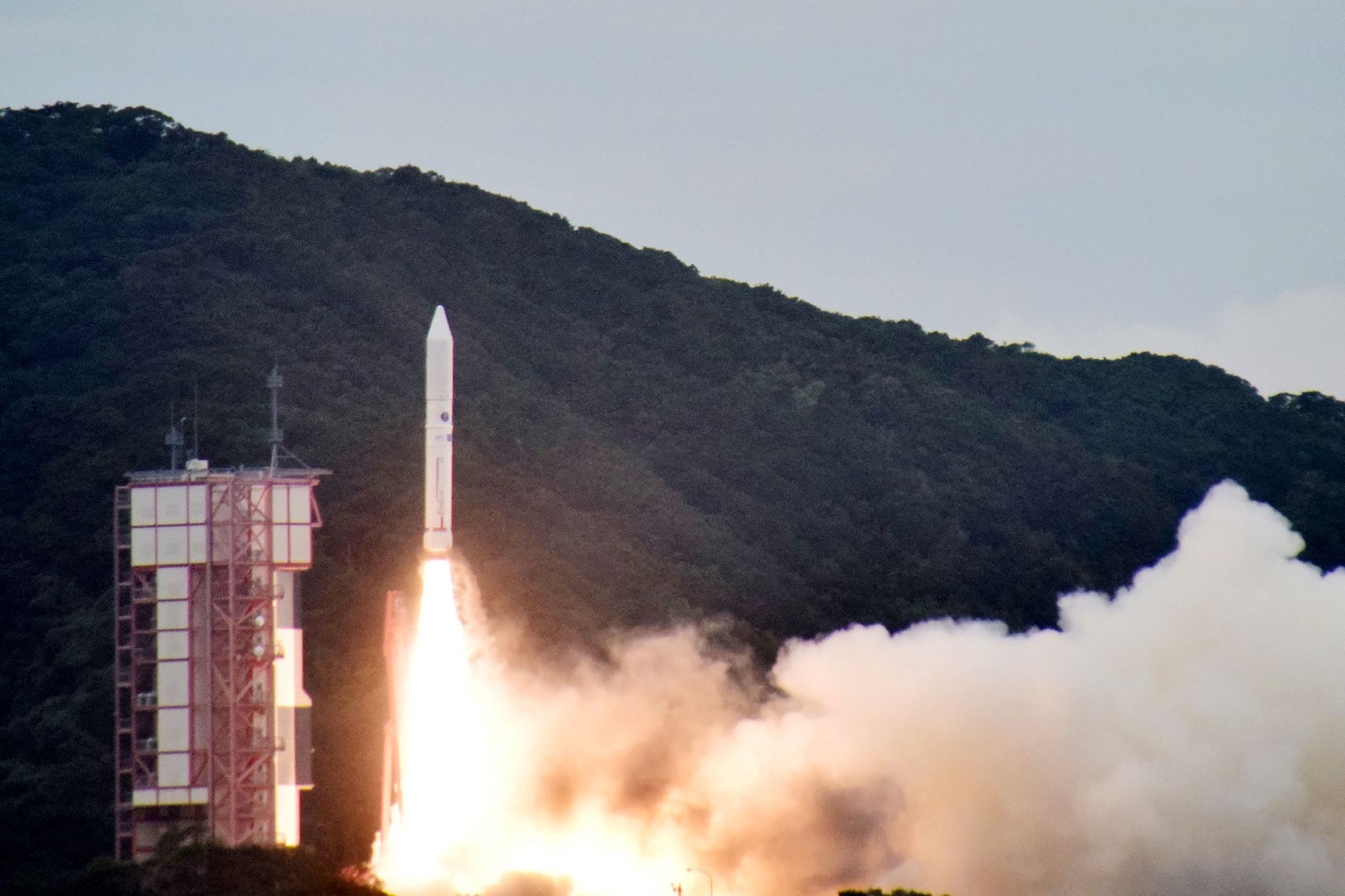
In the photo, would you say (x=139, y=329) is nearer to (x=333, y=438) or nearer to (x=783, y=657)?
(x=333, y=438)

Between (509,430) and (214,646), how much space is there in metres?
38.8

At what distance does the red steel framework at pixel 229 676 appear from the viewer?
6838 centimetres

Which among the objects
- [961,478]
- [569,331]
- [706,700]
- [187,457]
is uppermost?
[569,331]

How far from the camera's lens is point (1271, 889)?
2800 inches

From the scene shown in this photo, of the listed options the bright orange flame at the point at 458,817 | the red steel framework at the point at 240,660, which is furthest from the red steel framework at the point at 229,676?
the bright orange flame at the point at 458,817

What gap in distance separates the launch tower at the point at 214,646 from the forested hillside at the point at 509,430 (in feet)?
22.0

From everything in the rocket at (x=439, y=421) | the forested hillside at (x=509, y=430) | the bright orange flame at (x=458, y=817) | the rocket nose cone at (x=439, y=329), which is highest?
the forested hillside at (x=509, y=430)

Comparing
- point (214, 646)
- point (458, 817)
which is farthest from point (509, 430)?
point (214, 646)

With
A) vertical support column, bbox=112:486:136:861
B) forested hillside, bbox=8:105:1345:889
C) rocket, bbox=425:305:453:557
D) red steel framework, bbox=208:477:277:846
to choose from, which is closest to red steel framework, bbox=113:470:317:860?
red steel framework, bbox=208:477:277:846

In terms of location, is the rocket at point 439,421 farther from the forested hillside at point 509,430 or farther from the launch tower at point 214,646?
the forested hillside at point 509,430

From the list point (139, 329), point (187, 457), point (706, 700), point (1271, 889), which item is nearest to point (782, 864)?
point (706, 700)

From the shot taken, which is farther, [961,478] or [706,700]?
[961,478]

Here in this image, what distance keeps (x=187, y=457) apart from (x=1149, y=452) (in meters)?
57.6

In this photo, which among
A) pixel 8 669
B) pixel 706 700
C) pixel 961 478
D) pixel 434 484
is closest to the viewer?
pixel 434 484
